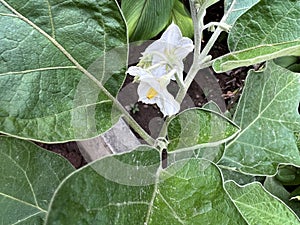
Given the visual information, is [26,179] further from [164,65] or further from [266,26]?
[266,26]

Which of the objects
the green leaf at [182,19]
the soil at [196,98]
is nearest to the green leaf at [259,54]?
the soil at [196,98]

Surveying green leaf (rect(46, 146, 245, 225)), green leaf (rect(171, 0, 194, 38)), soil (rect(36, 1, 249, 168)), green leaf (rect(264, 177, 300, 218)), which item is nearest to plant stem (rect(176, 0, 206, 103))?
green leaf (rect(46, 146, 245, 225))

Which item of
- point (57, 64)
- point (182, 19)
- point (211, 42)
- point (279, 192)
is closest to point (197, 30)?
point (211, 42)

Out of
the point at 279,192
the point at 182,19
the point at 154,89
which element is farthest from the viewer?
the point at 182,19

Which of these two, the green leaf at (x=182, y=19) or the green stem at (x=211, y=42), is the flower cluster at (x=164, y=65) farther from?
the green leaf at (x=182, y=19)

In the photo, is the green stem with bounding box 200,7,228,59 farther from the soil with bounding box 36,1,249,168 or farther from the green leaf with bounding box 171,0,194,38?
the green leaf with bounding box 171,0,194,38

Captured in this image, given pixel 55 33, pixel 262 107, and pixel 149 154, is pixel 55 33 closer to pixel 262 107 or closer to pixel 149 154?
pixel 149 154
